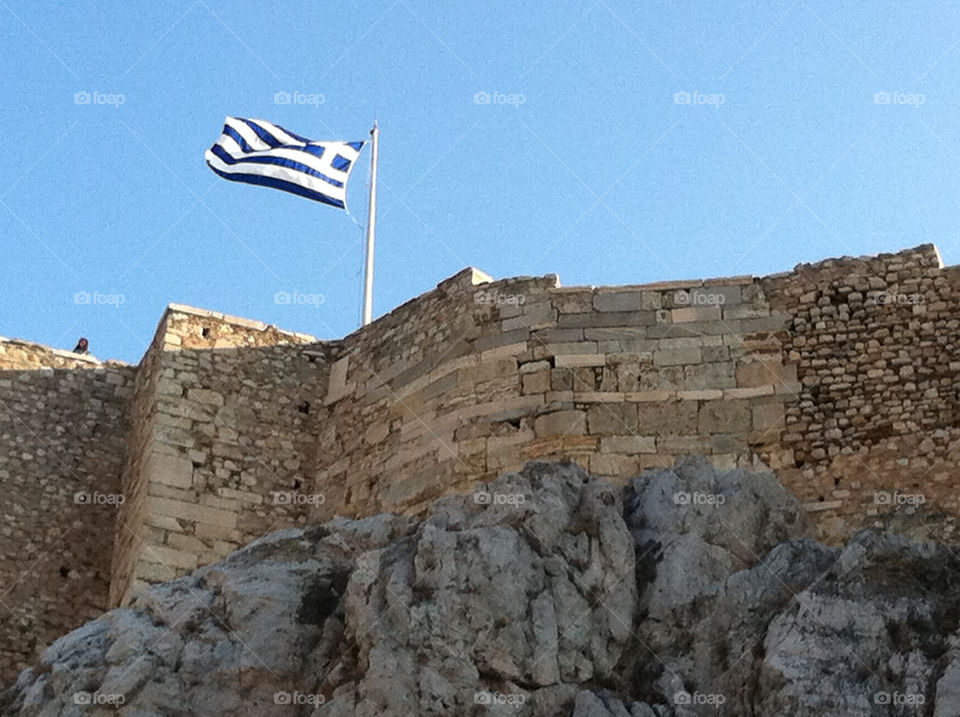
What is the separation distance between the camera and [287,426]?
17.6m

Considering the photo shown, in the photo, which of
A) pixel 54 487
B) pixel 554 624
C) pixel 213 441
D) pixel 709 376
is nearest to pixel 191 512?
pixel 213 441

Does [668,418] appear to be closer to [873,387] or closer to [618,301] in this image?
[618,301]

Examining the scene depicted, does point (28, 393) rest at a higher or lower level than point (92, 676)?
higher

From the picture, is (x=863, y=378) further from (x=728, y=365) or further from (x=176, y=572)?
(x=176, y=572)

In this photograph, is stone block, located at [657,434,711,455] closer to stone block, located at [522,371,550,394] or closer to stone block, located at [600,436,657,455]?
stone block, located at [600,436,657,455]

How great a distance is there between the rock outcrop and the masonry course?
3.61 m

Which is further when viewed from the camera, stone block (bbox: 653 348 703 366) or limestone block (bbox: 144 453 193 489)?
limestone block (bbox: 144 453 193 489)

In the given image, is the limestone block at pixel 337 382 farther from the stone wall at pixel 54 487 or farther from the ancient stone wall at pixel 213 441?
the stone wall at pixel 54 487

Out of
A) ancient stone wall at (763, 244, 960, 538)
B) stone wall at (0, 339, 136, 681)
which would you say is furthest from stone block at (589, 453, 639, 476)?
stone wall at (0, 339, 136, 681)

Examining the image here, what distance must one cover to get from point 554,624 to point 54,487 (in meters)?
8.72

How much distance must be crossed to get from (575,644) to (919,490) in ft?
16.8

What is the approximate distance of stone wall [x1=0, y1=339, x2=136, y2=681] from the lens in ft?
55.4

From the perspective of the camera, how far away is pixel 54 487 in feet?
57.8

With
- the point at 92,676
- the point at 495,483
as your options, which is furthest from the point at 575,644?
the point at 92,676
